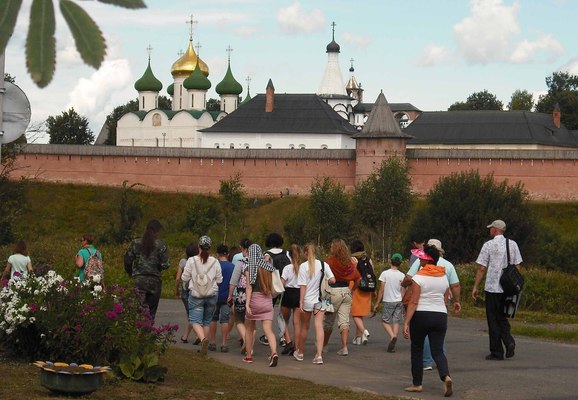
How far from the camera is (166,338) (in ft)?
26.5

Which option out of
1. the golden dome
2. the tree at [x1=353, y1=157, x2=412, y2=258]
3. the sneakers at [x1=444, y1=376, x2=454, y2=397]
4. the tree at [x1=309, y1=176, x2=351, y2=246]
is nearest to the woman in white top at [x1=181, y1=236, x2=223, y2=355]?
the sneakers at [x1=444, y1=376, x2=454, y2=397]

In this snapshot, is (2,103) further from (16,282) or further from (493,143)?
(493,143)

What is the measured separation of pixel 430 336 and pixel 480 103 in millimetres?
94061

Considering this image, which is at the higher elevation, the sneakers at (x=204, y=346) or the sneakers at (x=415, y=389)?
the sneakers at (x=204, y=346)

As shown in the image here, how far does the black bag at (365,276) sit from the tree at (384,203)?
32491 mm

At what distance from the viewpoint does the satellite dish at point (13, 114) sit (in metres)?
5.30

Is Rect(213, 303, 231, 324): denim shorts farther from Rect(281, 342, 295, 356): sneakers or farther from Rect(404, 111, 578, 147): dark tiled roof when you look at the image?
Rect(404, 111, 578, 147): dark tiled roof

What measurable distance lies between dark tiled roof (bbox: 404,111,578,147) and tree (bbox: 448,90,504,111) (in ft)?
80.1

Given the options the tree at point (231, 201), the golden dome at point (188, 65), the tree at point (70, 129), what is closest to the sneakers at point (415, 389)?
the tree at point (231, 201)

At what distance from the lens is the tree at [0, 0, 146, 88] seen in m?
1.82

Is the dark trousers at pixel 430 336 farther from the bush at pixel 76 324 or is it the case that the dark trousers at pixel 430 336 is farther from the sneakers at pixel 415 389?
the bush at pixel 76 324

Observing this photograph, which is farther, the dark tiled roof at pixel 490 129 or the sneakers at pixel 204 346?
the dark tiled roof at pixel 490 129

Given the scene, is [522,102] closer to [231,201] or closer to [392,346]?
[231,201]

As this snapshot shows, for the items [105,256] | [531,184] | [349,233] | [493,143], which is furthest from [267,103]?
[105,256]
